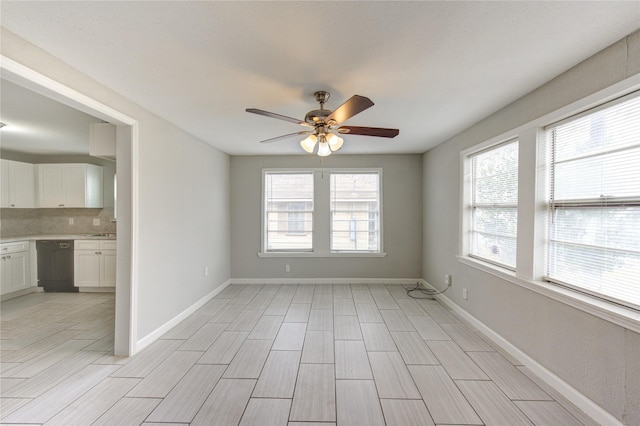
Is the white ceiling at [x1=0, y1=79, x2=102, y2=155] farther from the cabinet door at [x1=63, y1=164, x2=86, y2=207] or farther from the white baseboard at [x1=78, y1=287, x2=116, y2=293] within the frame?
the white baseboard at [x1=78, y1=287, x2=116, y2=293]

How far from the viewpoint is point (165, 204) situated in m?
3.07

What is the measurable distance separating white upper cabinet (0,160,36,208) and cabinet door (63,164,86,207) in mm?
567

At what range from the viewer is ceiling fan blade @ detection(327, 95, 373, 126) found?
1.81 meters

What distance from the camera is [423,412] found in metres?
1.82

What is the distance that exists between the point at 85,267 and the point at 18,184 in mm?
1892

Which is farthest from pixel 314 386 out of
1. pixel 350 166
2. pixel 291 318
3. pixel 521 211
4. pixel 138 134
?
pixel 350 166

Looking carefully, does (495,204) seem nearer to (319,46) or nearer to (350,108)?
(350,108)

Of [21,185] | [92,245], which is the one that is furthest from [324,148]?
[21,185]

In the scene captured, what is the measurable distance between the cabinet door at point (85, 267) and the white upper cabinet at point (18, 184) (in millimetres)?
1358

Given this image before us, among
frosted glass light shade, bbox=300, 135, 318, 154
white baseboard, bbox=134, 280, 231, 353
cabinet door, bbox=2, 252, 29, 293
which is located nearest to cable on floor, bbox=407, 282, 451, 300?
frosted glass light shade, bbox=300, 135, 318, 154

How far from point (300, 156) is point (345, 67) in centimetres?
320

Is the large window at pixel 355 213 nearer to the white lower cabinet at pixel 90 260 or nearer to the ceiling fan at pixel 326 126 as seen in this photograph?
the ceiling fan at pixel 326 126

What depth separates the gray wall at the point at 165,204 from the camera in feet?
6.76

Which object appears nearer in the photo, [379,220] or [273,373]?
[273,373]
